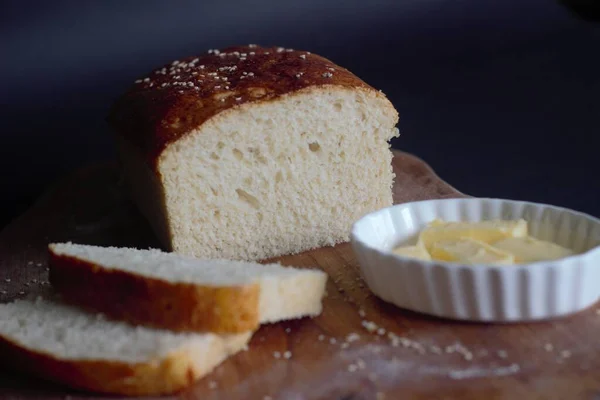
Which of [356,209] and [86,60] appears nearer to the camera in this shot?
[356,209]

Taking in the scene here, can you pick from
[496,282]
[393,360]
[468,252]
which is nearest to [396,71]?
[468,252]

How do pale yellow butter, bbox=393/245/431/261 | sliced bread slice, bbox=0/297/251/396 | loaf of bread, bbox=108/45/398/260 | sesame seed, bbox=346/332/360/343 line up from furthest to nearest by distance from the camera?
loaf of bread, bbox=108/45/398/260
pale yellow butter, bbox=393/245/431/261
sesame seed, bbox=346/332/360/343
sliced bread slice, bbox=0/297/251/396

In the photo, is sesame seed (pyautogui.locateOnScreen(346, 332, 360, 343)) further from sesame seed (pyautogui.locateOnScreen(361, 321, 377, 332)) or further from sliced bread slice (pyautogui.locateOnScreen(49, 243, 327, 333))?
sliced bread slice (pyautogui.locateOnScreen(49, 243, 327, 333))

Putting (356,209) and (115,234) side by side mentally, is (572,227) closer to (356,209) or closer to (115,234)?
(356,209)

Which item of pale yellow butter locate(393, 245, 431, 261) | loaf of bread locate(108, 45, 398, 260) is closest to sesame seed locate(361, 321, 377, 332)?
pale yellow butter locate(393, 245, 431, 261)

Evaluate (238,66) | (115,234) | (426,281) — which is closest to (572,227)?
(426,281)

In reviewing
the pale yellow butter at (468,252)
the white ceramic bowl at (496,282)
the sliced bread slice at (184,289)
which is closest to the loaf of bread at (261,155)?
the sliced bread slice at (184,289)

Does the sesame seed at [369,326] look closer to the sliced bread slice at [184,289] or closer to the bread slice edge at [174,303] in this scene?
the sliced bread slice at [184,289]
